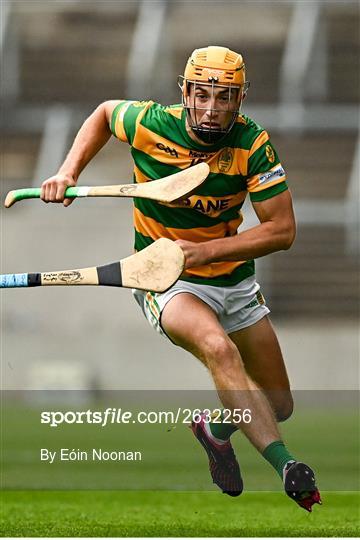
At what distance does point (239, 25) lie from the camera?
681 inches

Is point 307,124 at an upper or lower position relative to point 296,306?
upper

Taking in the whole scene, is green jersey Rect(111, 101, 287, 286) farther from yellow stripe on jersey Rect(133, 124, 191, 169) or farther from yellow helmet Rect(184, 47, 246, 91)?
yellow helmet Rect(184, 47, 246, 91)

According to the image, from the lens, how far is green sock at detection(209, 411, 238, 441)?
16.2ft

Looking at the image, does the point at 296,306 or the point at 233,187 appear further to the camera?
the point at 296,306

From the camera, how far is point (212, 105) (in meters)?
4.34

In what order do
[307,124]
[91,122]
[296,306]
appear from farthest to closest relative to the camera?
[307,124]
[296,306]
[91,122]

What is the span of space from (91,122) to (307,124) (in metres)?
10.8

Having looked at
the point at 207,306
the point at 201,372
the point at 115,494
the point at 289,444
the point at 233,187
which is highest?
the point at 233,187

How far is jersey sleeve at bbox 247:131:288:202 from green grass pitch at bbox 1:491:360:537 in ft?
4.32

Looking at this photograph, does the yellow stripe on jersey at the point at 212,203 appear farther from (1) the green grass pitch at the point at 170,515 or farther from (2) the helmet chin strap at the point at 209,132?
(1) the green grass pitch at the point at 170,515

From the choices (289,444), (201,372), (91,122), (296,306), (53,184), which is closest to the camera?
(53,184)

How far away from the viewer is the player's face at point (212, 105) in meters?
4.35

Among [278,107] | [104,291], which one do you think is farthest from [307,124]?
[104,291]

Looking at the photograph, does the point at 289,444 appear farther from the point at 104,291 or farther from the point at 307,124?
the point at 307,124
